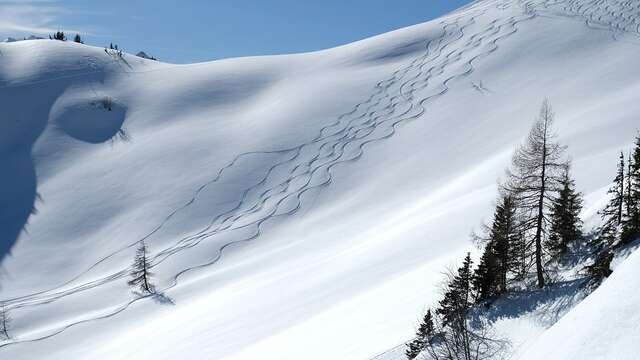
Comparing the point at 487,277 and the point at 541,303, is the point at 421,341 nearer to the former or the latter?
the point at 487,277

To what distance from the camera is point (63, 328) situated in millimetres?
32562

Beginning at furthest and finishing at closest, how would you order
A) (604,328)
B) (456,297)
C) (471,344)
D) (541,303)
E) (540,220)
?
(540,220)
(541,303)
(471,344)
(456,297)
(604,328)

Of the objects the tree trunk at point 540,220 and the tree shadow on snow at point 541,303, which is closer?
the tree shadow on snow at point 541,303

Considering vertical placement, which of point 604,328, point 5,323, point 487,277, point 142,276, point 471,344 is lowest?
point 604,328

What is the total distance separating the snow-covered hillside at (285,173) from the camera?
2533 centimetres

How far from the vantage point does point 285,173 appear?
50.1 metres

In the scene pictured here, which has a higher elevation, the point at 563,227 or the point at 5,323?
the point at 5,323

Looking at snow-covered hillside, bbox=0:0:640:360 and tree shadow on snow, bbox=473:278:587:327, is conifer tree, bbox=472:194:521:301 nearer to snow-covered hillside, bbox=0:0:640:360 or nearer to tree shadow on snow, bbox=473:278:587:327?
tree shadow on snow, bbox=473:278:587:327

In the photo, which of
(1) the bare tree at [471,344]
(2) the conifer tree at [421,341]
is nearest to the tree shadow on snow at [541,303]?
Answer: (1) the bare tree at [471,344]

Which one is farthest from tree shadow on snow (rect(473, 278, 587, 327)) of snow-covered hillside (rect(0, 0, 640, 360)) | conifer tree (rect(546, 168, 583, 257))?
conifer tree (rect(546, 168, 583, 257))

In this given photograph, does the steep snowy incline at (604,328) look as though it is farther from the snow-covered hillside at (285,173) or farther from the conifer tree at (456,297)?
the conifer tree at (456,297)

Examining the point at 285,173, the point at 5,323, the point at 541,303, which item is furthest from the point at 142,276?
the point at 541,303

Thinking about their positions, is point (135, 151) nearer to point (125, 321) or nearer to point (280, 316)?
point (125, 321)

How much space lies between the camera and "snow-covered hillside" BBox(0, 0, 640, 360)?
2533 centimetres
